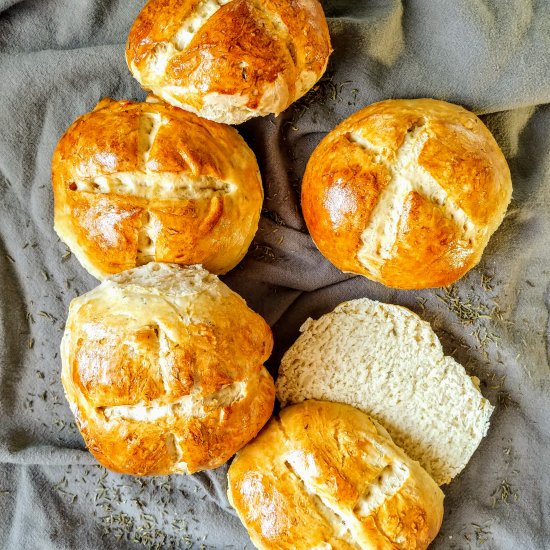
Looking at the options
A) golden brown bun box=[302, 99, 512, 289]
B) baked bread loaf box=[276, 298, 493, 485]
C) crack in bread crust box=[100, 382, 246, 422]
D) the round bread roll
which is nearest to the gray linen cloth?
baked bread loaf box=[276, 298, 493, 485]

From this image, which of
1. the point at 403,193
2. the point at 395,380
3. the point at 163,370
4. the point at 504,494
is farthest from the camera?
the point at 504,494

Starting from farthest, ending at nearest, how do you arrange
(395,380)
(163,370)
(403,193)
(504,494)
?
(504,494)
(395,380)
(403,193)
(163,370)

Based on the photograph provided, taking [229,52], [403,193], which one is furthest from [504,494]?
[229,52]

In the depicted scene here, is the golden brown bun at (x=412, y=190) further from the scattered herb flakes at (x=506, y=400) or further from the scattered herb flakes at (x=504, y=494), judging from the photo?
the scattered herb flakes at (x=504, y=494)

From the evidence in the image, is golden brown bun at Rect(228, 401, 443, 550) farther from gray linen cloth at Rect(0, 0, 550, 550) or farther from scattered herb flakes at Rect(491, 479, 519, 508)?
scattered herb flakes at Rect(491, 479, 519, 508)

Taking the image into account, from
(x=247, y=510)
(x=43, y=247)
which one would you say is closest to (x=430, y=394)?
(x=247, y=510)

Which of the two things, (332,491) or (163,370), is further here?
(332,491)

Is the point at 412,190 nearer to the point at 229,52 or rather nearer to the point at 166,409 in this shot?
the point at 229,52
